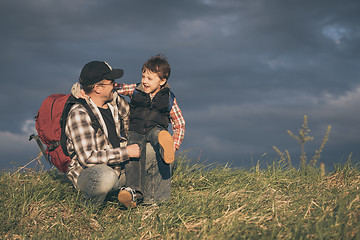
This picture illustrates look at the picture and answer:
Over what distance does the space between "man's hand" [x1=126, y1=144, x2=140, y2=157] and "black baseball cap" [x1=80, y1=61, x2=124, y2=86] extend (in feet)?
3.38

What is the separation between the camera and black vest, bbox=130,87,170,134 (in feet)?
17.9

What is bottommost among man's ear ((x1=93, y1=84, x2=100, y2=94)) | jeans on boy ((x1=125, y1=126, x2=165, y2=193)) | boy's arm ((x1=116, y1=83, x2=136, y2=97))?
jeans on boy ((x1=125, y1=126, x2=165, y2=193))

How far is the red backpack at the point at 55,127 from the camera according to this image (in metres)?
5.22

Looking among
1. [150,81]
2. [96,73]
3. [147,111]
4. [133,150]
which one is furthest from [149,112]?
[96,73]

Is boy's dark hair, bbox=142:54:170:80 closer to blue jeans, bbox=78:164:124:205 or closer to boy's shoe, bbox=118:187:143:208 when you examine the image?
blue jeans, bbox=78:164:124:205

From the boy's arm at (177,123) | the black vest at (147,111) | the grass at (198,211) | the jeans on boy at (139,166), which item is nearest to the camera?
the grass at (198,211)

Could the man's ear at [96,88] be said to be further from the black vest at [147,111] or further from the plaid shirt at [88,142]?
the black vest at [147,111]

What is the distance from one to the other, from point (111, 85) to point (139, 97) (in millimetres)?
524

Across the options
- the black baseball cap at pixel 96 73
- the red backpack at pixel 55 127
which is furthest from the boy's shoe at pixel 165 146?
the red backpack at pixel 55 127

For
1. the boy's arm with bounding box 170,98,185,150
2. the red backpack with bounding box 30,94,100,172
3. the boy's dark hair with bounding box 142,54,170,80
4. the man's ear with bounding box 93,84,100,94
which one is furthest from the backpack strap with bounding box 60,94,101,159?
the boy's arm with bounding box 170,98,185,150

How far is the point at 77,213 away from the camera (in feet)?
17.3

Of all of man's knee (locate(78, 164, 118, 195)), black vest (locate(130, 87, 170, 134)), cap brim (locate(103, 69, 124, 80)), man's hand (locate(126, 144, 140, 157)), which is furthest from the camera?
black vest (locate(130, 87, 170, 134))

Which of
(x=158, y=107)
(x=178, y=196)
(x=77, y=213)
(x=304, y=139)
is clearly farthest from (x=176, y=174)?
(x=304, y=139)

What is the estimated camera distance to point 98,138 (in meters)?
5.06
